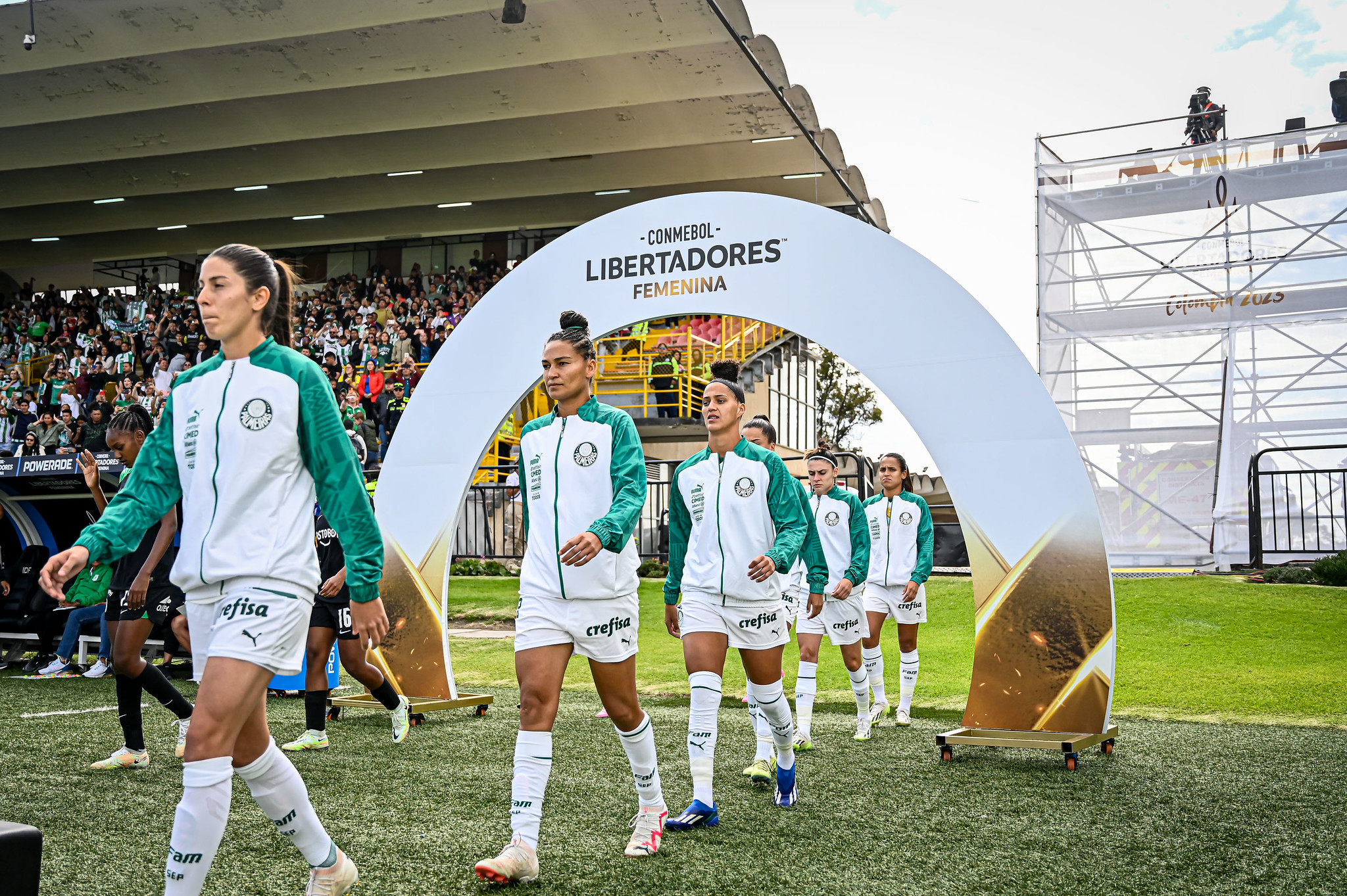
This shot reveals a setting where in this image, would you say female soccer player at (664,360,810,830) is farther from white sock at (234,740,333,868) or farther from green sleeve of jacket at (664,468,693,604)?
white sock at (234,740,333,868)

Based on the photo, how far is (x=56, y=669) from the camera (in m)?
9.80

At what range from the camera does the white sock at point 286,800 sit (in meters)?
2.95

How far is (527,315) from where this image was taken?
7.64 m

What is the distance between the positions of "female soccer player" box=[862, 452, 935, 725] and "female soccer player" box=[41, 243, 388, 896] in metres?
5.27

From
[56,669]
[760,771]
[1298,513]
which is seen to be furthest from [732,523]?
[1298,513]

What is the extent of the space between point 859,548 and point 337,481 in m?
4.08

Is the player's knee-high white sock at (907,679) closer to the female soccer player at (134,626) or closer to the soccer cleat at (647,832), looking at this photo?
the soccer cleat at (647,832)

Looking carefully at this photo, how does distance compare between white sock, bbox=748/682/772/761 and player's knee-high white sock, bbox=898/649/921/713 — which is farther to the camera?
player's knee-high white sock, bbox=898/649/921/713

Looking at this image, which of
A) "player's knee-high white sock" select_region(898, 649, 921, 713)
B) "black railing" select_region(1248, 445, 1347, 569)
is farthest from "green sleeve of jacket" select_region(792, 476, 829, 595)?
"black railing" select_region(1248, 445, 1347, 569)

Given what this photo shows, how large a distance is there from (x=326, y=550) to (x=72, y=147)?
60.9 ft

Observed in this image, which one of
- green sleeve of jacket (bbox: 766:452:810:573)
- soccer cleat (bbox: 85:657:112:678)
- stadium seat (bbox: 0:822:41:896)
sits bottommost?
soccer cleat (bbox: 85:657:112:678)

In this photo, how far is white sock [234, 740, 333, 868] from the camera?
2.95 metres

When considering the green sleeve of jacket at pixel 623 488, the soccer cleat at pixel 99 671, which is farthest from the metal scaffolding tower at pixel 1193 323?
the soccer cleat at pixel 99 671

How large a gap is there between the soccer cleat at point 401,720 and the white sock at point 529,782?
3.24m
